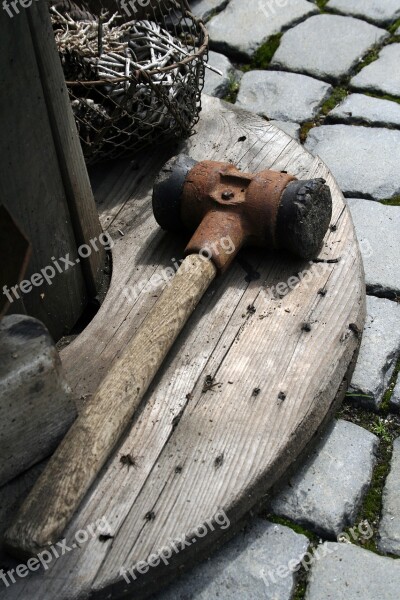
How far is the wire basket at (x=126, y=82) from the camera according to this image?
3154 mm

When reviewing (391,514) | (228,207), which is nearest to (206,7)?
(228,207)

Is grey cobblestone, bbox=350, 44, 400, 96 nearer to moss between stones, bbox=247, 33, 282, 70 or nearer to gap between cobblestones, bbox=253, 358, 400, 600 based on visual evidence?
moss between stones, bbox=247, 33, 282, 70

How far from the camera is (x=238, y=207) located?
287cm

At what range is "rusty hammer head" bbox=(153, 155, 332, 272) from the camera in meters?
2.78

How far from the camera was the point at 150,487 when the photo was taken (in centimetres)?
230

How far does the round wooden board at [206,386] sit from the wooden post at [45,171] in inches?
5.3

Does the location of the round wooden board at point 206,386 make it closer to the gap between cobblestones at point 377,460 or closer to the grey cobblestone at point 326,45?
the gap between cobblestones at point 377,460

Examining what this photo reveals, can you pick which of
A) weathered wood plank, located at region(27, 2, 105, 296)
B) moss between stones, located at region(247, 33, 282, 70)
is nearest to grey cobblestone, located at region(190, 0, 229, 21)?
moss between stones, located at region(247, 33, 282, 70)

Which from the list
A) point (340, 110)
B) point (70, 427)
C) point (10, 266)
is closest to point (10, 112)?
point (10, 266)

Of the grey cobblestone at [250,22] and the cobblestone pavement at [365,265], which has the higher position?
the grey cobblestone at [250,22]

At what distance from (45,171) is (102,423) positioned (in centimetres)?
78

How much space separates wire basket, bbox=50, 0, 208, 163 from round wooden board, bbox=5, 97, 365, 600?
0.70 ft

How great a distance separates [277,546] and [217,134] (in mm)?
1761

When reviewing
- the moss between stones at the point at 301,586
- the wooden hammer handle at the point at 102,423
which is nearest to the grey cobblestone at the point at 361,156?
the wooden hammer handle at the point at 102,423
